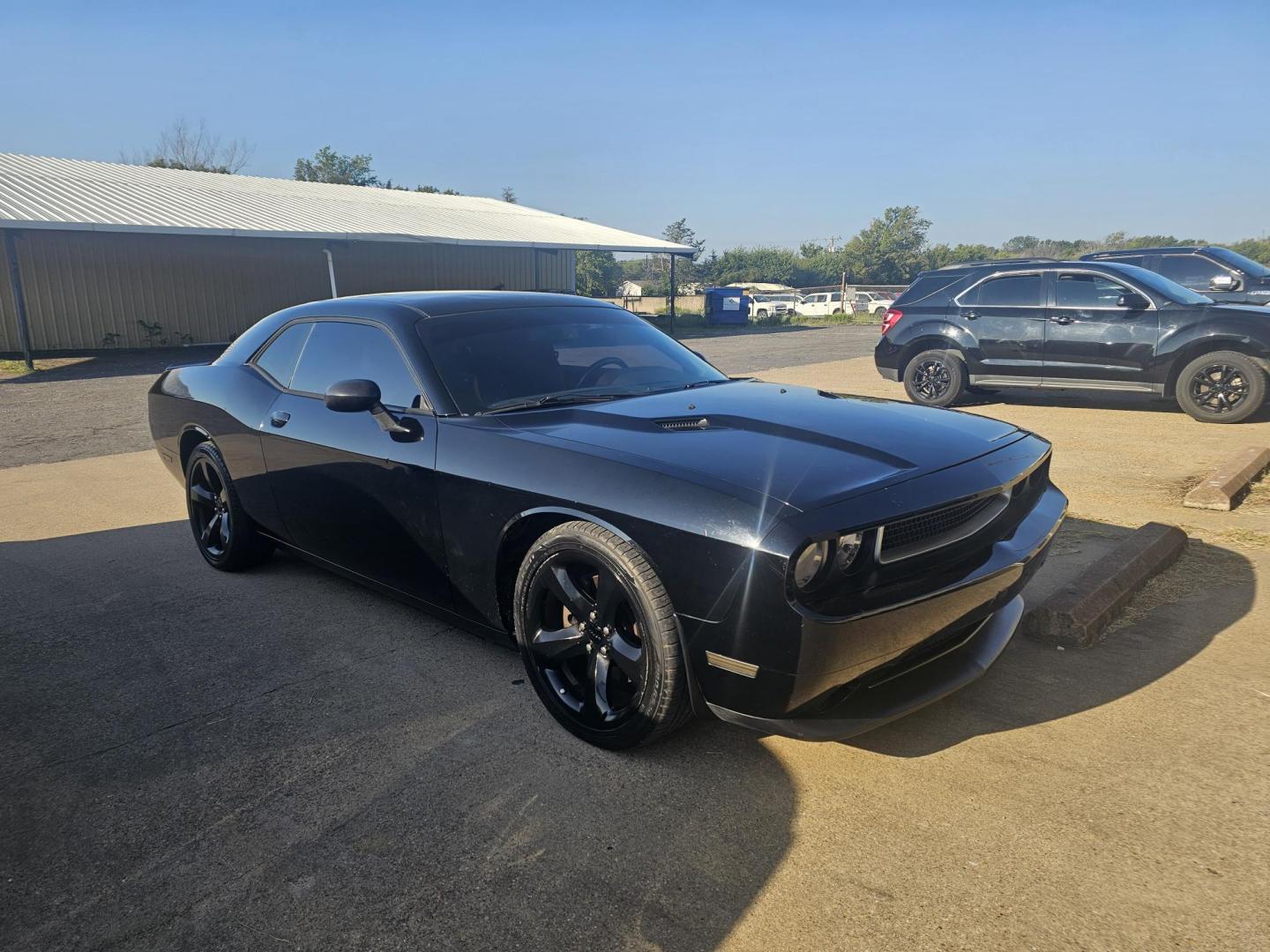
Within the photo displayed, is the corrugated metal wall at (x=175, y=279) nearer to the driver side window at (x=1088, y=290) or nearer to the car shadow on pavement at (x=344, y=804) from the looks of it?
the driver side window at (x=1088, y=290)

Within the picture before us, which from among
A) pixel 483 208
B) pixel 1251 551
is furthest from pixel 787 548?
pixel 483 208

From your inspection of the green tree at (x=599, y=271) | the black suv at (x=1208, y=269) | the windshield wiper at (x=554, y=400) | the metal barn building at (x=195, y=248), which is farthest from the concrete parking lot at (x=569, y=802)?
the green tree at (x=599, y=271)

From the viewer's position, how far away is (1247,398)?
7.93 metres

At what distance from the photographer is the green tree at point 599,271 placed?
246 feet

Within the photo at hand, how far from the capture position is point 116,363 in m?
18.3

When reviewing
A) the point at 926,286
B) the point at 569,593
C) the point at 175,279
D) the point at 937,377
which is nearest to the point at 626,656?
the point at 569,593

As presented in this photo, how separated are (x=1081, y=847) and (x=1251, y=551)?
9.89 feet

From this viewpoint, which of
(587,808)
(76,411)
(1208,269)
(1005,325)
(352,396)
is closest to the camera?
(587,808)

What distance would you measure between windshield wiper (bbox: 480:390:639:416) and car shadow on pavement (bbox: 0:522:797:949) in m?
1.00

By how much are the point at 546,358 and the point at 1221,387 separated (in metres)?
7.57

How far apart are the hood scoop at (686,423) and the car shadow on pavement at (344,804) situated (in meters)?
0.99

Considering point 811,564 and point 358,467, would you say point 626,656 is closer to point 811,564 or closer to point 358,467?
point 811,564

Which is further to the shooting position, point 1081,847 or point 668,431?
point 668,431

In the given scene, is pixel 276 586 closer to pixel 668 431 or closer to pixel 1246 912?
pixel 668 431
